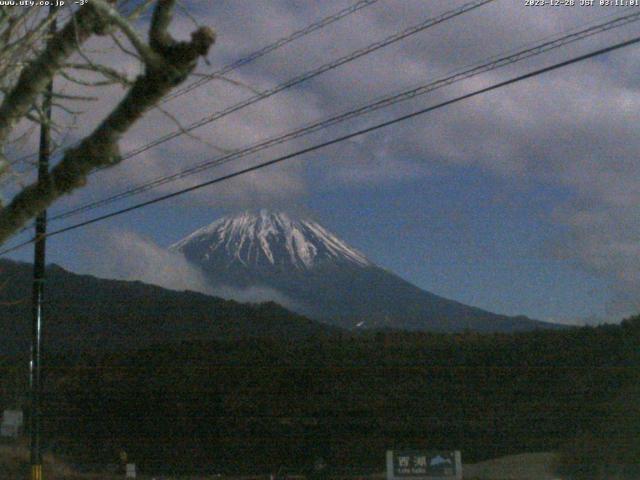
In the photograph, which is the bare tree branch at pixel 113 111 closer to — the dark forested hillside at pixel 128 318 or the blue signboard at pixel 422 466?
the blue signboard at pixel 422 466

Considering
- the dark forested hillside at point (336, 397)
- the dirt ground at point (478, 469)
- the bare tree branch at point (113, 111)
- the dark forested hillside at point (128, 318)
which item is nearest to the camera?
the bare tree branch at point (113, 111)

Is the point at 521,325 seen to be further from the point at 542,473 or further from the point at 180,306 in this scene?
the point at 542,473

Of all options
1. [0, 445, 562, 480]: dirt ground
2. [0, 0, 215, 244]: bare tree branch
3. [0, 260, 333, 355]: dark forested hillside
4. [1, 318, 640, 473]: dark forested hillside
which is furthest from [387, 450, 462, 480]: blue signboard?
[0, 260, 333, 355]: dark forested hillside

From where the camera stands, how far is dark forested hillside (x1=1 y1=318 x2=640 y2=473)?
28.1 m

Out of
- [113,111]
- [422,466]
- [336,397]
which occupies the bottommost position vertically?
[422,466]

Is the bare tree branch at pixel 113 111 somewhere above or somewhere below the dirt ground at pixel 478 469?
above

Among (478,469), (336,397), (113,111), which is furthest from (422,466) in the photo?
(113,111)

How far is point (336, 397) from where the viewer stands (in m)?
31.8

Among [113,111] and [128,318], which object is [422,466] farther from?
[128,318]

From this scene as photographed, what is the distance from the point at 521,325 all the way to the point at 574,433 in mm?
40370

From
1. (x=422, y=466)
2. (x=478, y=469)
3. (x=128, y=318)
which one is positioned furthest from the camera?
(x=128, y=318)

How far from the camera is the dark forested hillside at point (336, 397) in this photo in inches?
1107

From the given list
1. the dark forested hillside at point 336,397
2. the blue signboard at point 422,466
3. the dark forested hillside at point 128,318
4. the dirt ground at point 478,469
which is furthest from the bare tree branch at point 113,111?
the dark forested hillside at point 128,318

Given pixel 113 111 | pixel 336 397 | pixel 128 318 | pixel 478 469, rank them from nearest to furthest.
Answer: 1. pixel 113 111
2. pixel 478 469
3. pixel 336 397
4. pixel 128 318
